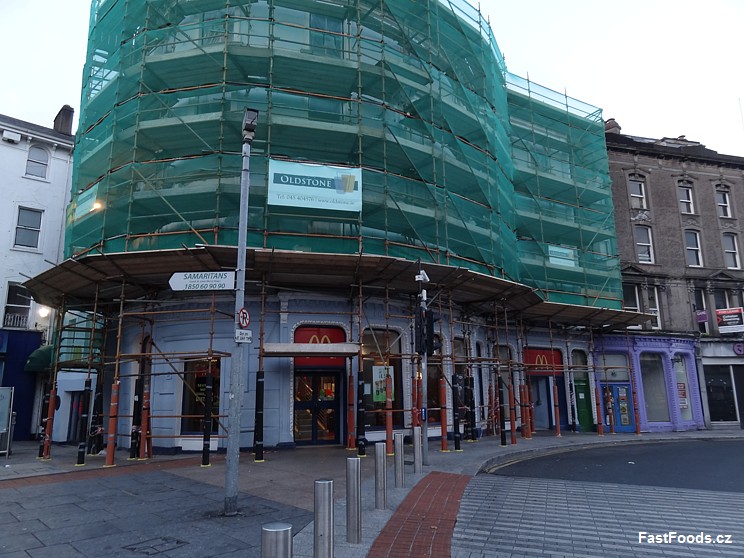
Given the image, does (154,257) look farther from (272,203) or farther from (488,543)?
(488,543)

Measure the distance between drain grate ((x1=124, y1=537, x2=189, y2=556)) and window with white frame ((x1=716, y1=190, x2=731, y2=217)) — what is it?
3510 centimetres

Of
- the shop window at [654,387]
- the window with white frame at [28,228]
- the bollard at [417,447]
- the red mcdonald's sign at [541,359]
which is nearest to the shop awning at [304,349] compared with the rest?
the bollard at [417,447]

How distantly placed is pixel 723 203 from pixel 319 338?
28.7 metres

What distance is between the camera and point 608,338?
26016 millimetres

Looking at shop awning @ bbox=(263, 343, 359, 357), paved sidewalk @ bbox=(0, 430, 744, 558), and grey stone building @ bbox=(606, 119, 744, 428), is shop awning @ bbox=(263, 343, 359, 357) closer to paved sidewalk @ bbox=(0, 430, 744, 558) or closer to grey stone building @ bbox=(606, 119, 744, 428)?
paved sidewalk @ bbox=(0, 430, 744, 558)

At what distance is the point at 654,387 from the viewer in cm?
2683

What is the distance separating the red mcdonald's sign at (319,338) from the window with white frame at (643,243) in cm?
2042

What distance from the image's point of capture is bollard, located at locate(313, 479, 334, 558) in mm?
5094

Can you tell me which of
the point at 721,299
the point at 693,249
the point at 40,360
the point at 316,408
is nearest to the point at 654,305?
the point at 693,249

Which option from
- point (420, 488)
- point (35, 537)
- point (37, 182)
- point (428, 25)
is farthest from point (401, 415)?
point (37, 182)

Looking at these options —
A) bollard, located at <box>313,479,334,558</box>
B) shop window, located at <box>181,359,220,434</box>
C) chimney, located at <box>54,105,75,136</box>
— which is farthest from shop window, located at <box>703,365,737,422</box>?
chimney, located at <box>54,105,75,136</box>

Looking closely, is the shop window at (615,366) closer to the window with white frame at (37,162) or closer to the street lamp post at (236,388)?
the street lamp post at (236,388)

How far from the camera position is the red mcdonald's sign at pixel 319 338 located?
53.8ft

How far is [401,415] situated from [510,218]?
1010 cm
